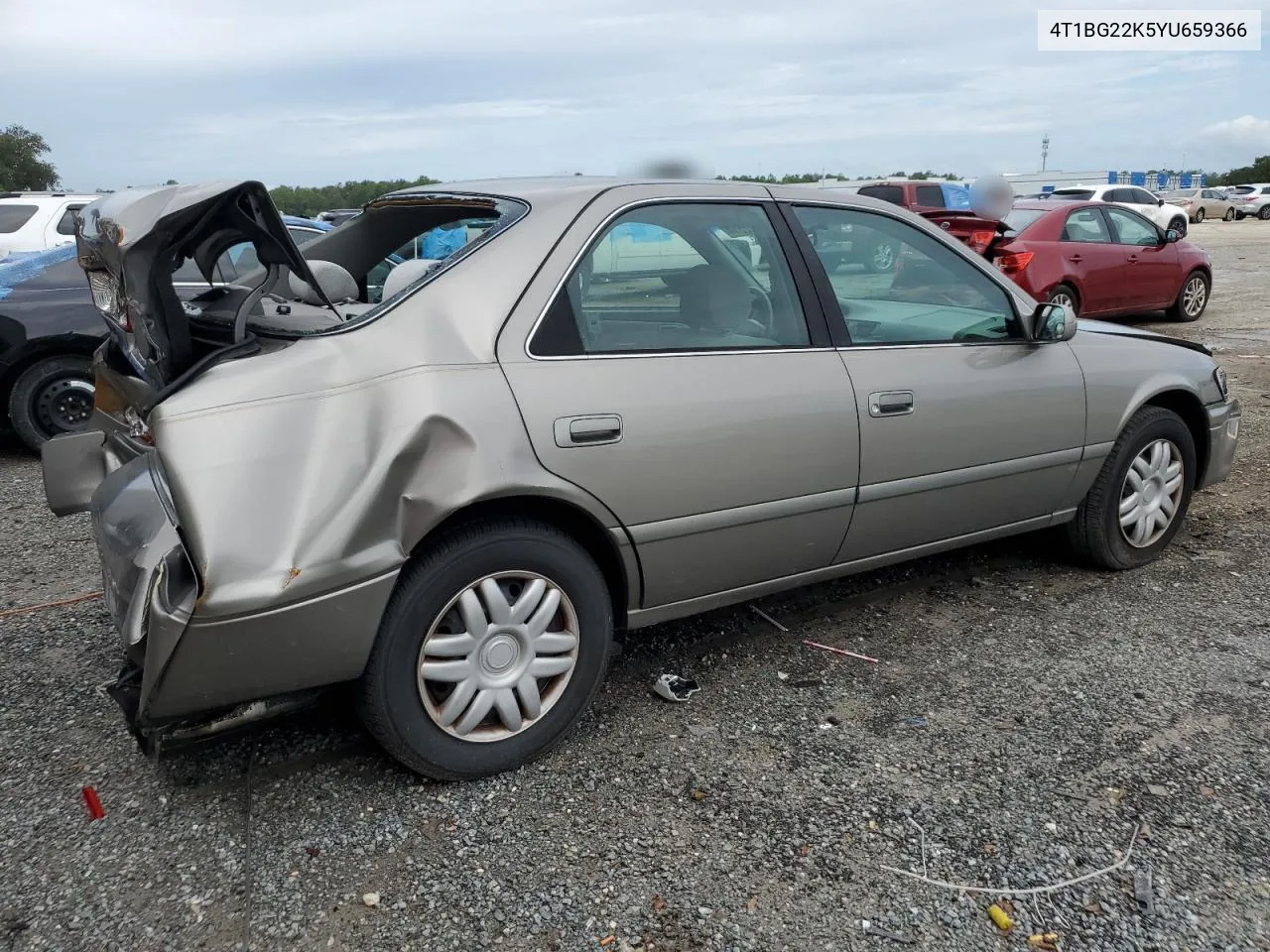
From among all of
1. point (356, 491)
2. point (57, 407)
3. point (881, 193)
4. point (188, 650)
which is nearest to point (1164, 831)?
point (356, 491)

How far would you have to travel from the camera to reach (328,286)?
323 cm

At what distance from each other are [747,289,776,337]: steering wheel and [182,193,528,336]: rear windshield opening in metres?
0.79

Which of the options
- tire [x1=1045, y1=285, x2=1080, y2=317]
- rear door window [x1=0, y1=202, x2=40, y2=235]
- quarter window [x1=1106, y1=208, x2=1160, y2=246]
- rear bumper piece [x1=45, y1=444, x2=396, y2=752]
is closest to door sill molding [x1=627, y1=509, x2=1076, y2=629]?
rear bumper piece [x1=45, y1=444, x2=396, y2=752]

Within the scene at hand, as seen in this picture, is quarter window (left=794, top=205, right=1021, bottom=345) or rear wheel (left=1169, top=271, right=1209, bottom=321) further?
rear wheel (left=1169, top=271, right=1209, bottom=321)

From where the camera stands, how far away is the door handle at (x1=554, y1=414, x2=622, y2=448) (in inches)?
107

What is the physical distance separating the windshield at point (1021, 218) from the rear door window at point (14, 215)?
932cm

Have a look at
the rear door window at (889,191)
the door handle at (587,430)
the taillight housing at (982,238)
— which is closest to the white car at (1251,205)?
the rear door window at (889,191)

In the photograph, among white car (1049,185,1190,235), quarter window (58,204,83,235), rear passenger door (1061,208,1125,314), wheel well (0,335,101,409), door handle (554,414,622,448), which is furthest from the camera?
white car (1049,185,1190,235)

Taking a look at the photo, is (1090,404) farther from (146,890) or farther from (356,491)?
(146,890)

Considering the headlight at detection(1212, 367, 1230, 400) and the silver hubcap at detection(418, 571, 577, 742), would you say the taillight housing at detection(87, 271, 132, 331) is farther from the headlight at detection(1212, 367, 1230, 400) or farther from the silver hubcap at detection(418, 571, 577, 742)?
the headlight at detection(1212, 367, 1230, 400)

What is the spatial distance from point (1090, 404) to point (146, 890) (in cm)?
351

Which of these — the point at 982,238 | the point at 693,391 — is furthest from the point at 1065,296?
the point at 693,391

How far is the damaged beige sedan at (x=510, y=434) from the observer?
2406 millimetres

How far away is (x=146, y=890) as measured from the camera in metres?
2.39
